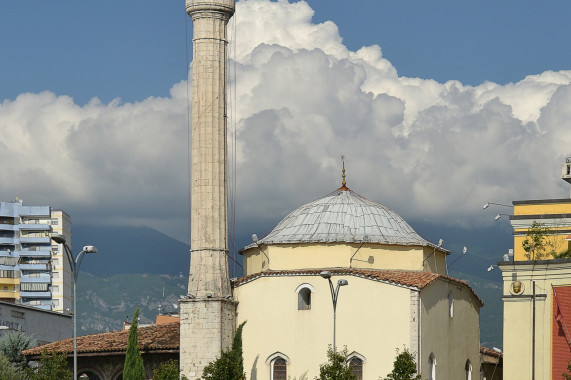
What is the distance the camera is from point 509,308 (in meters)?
46.6

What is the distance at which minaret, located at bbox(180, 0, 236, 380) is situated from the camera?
49031 mm

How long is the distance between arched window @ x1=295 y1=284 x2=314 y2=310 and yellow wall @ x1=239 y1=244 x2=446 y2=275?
144 cm

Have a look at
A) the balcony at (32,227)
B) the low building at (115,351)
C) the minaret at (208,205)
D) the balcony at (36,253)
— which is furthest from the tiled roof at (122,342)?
the balcony at (32,227)

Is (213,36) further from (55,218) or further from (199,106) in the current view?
(55,218)

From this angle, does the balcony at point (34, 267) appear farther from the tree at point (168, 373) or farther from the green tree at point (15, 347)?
the tree at point (168, 373)

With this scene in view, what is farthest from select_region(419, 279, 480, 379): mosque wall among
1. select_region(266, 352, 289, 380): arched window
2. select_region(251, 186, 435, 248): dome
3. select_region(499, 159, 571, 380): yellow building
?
select_region(266, 352, 289, 380): arched window

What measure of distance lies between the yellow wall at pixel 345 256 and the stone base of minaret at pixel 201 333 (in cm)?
322

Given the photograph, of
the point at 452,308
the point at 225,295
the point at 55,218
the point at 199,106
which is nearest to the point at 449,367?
the point at 452,308

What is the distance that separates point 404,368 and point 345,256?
7.04m

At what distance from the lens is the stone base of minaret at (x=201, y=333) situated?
48.8m

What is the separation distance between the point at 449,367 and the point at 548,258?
21.2ft

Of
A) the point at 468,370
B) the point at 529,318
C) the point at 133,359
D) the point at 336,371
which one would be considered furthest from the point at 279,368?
the point at 529,318

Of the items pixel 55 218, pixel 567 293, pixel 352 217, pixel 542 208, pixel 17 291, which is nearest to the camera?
pixel 567 293

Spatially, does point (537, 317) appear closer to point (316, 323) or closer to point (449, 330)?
point (449, 330)
